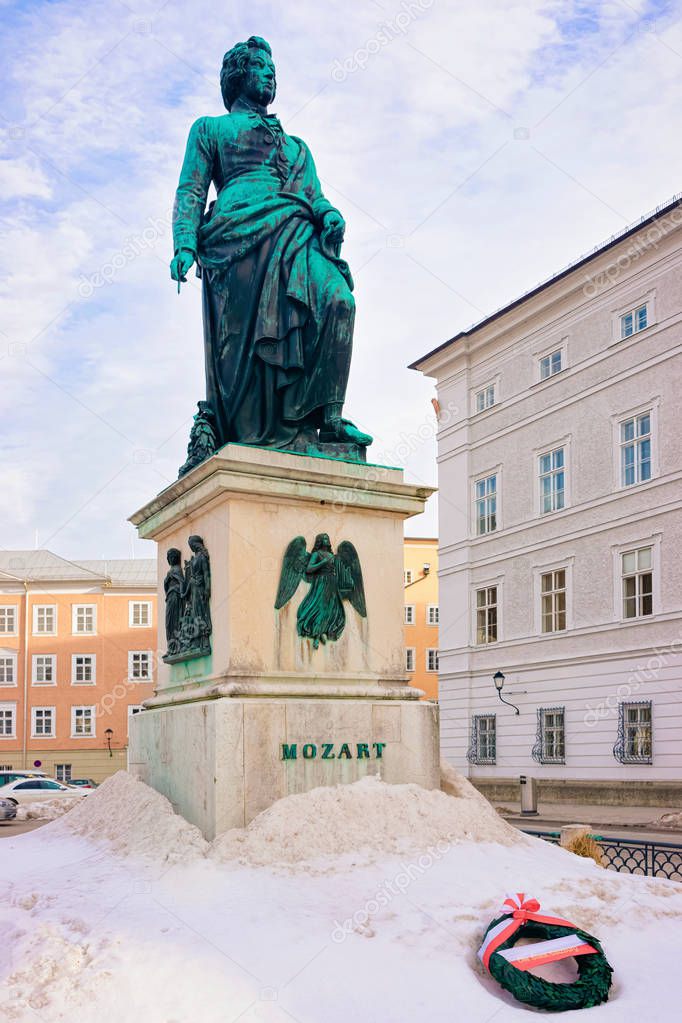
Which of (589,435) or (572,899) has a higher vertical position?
(589,435)

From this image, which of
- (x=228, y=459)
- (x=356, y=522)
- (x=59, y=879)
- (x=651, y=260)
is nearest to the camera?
(x=59, y=879)

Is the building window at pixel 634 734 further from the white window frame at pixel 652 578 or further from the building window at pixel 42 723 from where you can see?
the building window at pixel 42 723

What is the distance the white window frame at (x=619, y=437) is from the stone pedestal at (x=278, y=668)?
72.2 ft

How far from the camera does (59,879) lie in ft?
18.9

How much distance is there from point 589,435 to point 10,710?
35106 mm

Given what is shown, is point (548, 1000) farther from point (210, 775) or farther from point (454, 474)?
point (454, 474)

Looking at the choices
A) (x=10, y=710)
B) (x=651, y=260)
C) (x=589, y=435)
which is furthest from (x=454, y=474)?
(x=10, y=710)

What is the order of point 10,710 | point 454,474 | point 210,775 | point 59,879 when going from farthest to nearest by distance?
point 10,710
point 454,474
point 210,775
point 59,879

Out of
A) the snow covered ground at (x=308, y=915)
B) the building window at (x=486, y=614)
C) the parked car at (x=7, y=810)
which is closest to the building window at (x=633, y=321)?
the building window at (x=486, y=614)

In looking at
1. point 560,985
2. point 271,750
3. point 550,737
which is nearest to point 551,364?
point 550,737

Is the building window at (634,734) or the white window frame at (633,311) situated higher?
the white window frame at (633,311)

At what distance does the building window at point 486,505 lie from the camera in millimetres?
35188

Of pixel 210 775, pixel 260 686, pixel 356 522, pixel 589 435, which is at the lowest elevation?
pixel 210 775

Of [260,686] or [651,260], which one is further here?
[651,260]
